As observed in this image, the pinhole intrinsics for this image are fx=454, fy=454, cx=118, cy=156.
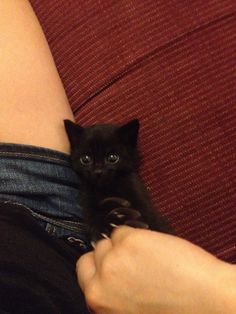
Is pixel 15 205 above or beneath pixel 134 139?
beneath

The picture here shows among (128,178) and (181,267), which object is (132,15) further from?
(181,267)

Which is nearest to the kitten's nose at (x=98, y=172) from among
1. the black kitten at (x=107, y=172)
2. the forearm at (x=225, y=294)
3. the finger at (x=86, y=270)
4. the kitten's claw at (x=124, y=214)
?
the black kitten at (x=107, y=172)

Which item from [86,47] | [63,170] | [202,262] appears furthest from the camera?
[86,47]

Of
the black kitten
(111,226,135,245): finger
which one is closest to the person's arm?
(111,226,135,245): finger

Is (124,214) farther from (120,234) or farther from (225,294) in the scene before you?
(225,294)

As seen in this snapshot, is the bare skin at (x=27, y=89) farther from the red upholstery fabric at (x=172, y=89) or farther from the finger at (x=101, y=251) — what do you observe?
the finger at (x=101, y=251)

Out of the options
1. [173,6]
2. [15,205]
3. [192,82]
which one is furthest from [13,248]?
[173,6]
